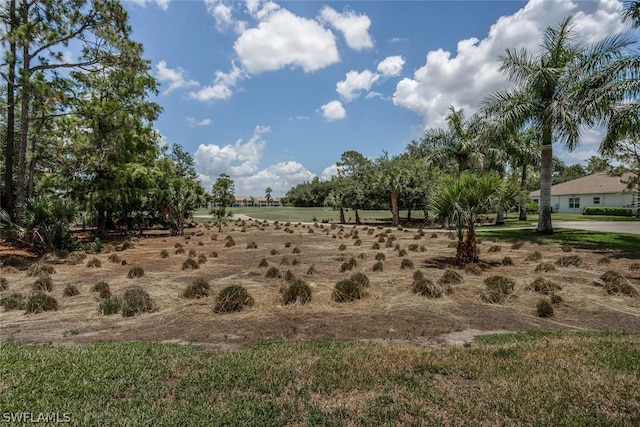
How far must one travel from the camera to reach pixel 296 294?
23.9 feet

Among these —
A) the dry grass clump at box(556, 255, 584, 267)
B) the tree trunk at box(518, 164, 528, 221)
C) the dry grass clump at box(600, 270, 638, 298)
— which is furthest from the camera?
the tree trunk at box(518, 164, 528, 221)

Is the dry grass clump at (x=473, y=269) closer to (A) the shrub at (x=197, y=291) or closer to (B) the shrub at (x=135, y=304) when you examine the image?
(A) the shrub at (x=197, y=291)

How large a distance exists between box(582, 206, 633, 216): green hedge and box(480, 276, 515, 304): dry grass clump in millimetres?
40329

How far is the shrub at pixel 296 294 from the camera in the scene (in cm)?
718

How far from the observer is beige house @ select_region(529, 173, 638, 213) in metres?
39.3

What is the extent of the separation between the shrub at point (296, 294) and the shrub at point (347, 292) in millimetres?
630

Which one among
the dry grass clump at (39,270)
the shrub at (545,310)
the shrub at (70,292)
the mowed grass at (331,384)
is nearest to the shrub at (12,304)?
the shrub at (70,292)

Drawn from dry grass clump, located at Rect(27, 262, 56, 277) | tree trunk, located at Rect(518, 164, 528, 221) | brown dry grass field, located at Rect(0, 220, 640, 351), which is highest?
tree trunk, located at Rect(518, 164, 528, 221)

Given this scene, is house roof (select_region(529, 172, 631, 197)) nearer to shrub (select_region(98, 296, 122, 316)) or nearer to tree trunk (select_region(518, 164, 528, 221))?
tree trunk (select_region(518, 164, 528, 221))

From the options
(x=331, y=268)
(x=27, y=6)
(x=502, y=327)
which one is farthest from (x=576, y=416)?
(x=27, y=6)

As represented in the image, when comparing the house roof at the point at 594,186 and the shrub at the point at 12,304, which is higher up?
the house roof at the point at 594,186

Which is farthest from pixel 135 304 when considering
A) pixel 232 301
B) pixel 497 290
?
pixel 497 290

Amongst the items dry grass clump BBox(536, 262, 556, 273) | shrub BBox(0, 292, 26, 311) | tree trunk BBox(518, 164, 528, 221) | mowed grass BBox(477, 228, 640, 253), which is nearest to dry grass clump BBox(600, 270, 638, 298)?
dry grass clump BBox(536, 262, 556, 273)

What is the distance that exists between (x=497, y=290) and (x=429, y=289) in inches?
57.6
